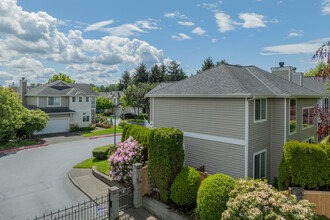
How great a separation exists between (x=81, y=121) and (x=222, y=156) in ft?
94.1

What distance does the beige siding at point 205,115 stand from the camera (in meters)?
11.2

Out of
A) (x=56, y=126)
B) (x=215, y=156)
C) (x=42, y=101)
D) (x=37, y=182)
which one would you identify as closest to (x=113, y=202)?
(x=215, y=156)

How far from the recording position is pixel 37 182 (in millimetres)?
13523

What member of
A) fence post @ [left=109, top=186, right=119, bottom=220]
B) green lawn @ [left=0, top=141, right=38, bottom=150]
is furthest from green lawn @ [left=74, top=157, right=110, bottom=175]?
green lawn @ [left=0, top=141, right=38, bottom=150]

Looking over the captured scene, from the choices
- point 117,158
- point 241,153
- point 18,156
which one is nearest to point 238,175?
point 241,153

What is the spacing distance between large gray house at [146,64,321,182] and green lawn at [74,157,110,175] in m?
5.52

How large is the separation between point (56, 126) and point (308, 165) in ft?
103

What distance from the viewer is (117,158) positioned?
12250 mm

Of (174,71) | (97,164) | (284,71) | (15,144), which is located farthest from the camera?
(174,71)

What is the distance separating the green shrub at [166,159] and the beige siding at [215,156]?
120 inches

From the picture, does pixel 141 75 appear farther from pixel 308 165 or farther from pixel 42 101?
pixel 308 165

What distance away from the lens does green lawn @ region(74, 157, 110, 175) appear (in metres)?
14.7

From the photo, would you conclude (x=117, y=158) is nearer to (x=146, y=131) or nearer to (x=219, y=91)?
(x=146, y=131)

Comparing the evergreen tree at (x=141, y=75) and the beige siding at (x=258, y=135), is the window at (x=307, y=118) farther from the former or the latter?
the evergreen tree at (x=141, y=75)
